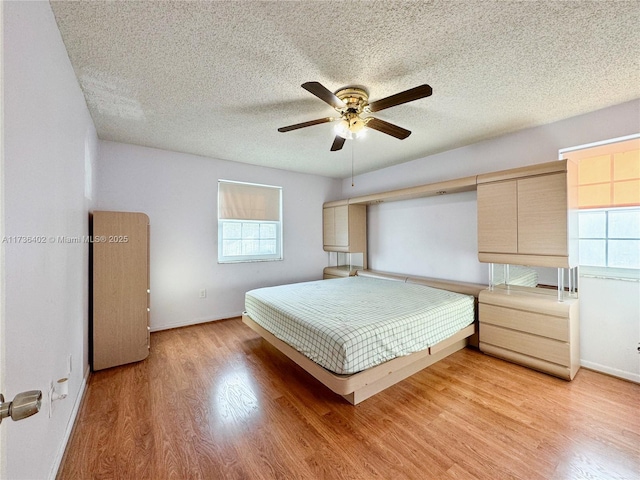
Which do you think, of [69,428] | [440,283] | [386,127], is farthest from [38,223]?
[440,283]

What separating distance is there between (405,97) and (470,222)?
2.38 m

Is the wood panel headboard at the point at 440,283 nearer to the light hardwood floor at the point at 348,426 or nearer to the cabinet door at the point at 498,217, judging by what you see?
the cabinet door at the point at 498,217

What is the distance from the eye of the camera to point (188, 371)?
259 centimetres

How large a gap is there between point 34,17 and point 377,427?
299 centimetres

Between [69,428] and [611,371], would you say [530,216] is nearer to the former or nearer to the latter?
[611,371]

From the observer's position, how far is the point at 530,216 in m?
2.63

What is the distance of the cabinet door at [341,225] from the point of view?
4.80 meters

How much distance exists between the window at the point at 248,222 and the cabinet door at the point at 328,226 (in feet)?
3.18

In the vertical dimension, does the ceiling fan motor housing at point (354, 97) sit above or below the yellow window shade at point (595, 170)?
above

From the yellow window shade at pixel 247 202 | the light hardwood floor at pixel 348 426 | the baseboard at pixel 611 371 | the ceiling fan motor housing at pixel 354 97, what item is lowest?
the light hardwood floor at pixel 348 426

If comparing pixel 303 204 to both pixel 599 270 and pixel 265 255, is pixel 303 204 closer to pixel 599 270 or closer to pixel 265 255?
pixel 265 255

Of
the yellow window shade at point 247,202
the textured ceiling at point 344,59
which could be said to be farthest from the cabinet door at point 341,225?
the textured ceiling at point 344,59

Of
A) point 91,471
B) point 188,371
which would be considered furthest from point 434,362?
point 91,471

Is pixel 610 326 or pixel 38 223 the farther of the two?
pixel 610 326
